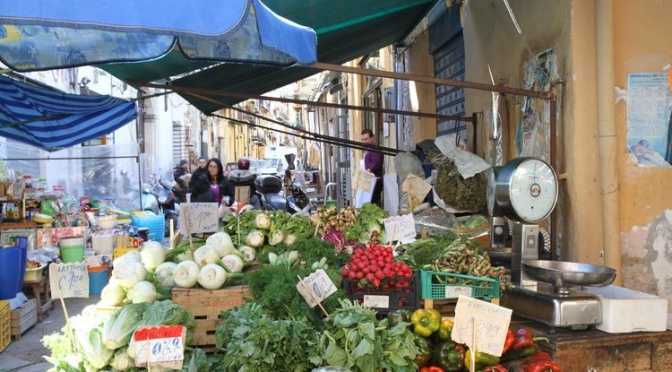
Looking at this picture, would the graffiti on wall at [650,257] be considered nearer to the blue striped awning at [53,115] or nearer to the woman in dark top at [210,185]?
the woman in dark top at [210,185]

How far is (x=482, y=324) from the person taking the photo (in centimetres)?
320

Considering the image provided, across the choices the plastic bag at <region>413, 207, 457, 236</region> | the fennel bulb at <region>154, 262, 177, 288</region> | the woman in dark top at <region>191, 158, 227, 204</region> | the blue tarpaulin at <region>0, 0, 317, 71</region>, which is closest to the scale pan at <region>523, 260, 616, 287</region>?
the blue tarpaulin at <region>0, 0, 317, 71</region>

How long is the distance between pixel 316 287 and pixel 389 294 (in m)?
0.46

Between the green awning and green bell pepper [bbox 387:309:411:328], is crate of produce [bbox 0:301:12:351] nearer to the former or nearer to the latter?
the green awning

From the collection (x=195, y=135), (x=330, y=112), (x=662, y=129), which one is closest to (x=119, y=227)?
(x=662, y=129)

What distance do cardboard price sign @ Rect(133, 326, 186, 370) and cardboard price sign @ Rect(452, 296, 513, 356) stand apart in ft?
4.57

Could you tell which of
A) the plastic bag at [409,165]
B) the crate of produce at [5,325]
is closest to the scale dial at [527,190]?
the plastic bag at [409,165]

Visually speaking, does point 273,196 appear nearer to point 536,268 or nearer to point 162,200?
point 162,200

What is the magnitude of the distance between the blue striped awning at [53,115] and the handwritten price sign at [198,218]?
346 cm

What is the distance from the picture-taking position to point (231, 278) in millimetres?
4781

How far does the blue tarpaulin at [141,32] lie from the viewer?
2791 millimetres

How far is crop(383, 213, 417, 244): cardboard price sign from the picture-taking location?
5.17 m

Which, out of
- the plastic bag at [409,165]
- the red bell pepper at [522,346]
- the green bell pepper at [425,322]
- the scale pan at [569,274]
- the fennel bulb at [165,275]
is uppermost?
the plastic bag at [409,165]

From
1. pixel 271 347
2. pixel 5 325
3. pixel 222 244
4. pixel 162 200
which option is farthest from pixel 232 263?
pixel 162 200
